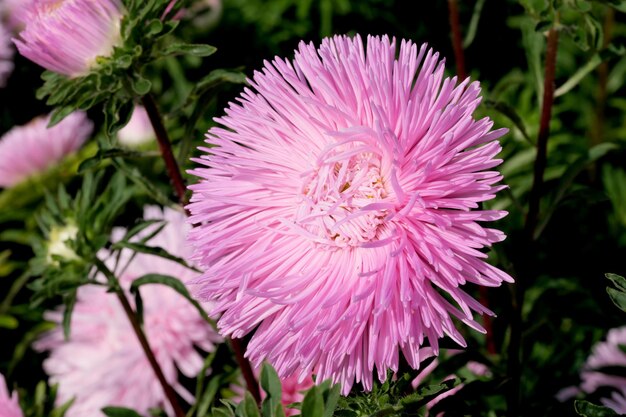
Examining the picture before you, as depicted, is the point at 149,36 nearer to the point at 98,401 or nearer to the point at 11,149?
the point at 98,401

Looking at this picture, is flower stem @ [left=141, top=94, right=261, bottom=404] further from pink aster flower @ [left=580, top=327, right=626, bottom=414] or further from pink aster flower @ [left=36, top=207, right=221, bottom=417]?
pink aster flower @ [left=580, top=327, right=626, bottom=414]

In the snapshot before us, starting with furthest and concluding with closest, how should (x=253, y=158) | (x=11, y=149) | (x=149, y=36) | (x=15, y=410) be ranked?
1. (x=11, y=149)
2. (x=15, y=410)
3. (x=149, y=36)
4. (x=253, y=158)

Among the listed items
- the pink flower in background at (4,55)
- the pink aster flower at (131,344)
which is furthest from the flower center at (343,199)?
the pink flower in background at (4,55)

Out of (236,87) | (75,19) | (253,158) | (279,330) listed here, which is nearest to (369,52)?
(253,158)

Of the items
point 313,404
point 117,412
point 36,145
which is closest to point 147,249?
point 117,412

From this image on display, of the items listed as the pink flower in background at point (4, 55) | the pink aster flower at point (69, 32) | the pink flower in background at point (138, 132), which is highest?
the pink flower in background at point (4, 55)

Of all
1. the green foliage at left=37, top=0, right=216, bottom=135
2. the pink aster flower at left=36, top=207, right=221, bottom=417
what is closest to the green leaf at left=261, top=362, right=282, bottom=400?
the green foliage at left=37, top=0, right=216, bottom=135

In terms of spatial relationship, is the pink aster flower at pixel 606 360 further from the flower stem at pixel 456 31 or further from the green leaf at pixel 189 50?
the green leaf at pixel 189 50
